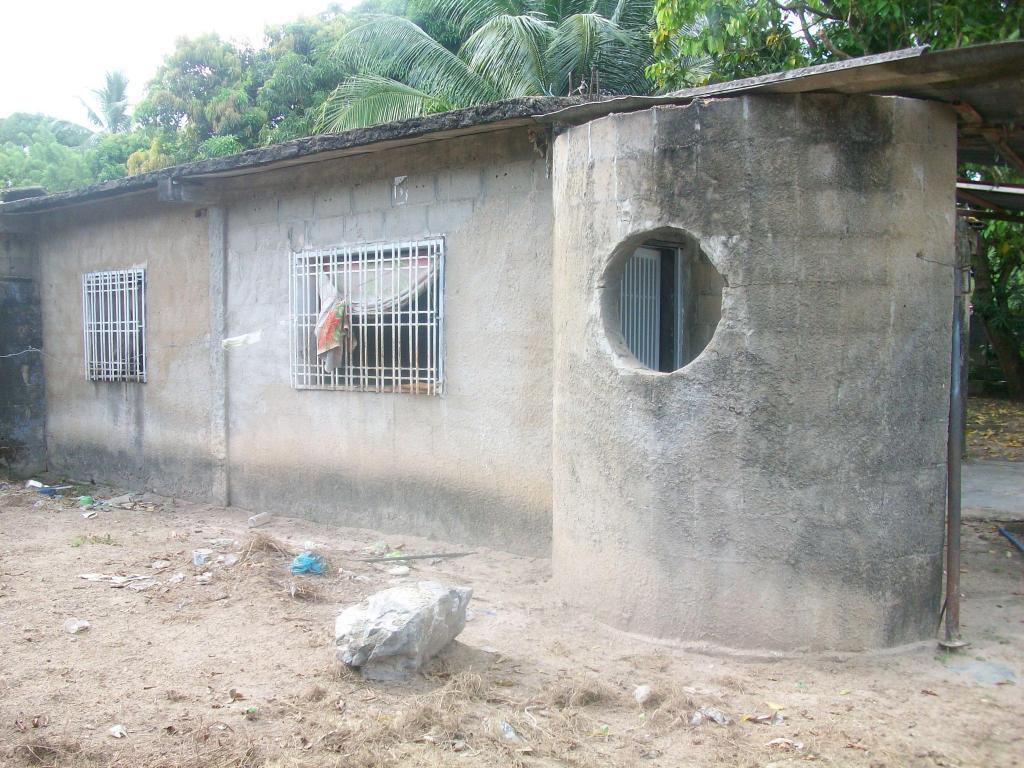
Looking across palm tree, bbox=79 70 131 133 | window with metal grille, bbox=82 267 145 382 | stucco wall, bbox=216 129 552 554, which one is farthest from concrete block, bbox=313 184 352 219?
palm tree, bbox=79 70 131 133

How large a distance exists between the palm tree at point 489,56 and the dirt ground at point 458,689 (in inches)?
456

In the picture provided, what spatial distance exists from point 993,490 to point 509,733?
727 cm

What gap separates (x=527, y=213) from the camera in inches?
247

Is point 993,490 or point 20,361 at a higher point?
point 20,361

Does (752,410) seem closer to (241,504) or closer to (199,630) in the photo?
(199,630)

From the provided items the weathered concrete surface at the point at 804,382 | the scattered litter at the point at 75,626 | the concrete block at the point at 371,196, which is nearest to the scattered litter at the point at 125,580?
the scattered litter at the point at 75,626

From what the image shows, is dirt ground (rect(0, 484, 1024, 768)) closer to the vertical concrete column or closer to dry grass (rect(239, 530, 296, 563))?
dry grass (rect(239, 530, 296, 563))

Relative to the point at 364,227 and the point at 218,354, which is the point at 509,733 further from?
the point at 218,354

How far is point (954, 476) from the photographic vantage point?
462cm

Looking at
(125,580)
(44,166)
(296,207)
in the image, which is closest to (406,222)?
(296,207)

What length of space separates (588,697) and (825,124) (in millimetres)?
2986

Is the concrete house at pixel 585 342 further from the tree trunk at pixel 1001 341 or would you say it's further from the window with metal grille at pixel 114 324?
the tree trunk at pixel 1001 341

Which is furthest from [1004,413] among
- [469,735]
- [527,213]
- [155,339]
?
[469,735]

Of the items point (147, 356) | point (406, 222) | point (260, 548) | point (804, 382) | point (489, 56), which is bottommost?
point (260, 548)
